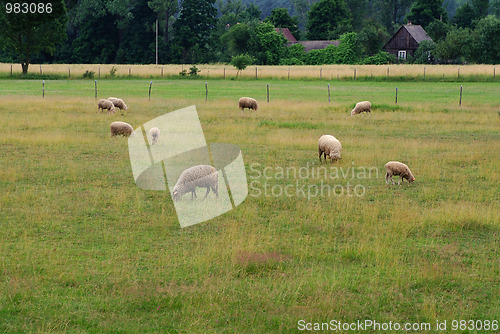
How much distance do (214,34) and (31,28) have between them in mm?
37858

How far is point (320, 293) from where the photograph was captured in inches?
289

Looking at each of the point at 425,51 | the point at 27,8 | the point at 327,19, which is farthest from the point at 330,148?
the point at 327,19

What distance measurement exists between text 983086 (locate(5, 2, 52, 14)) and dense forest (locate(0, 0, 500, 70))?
75 centimetres

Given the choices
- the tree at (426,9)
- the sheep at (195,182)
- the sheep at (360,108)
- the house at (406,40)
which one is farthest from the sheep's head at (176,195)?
the tree at (426,9)

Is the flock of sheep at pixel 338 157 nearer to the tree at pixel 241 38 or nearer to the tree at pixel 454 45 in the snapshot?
the tree at pixel 454 45

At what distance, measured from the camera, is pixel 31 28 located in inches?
2516

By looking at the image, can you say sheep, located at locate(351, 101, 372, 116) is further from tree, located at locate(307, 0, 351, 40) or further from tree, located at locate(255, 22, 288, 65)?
tree, located at locate(307, 0, 351, 40)

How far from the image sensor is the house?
8938cm

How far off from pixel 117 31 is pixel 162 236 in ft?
305

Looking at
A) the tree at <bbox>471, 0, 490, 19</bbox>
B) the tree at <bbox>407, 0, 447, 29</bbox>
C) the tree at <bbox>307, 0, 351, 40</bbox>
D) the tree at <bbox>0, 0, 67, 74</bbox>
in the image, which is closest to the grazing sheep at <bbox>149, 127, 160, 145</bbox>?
the tree at <bbox>0, 0, 67, 74</bbox>

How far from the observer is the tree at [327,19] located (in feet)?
343

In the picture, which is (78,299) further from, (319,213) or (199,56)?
(199,56)

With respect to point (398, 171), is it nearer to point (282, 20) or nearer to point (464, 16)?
point (282, 20)

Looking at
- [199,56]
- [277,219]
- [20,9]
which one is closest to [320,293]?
[277,219]
